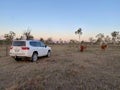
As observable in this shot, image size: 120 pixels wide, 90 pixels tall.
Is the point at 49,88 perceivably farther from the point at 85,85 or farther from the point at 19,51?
the point at 19,51

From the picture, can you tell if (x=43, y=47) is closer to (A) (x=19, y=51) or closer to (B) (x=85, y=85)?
(A) (x=19, y=51)

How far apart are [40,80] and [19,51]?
252 inches

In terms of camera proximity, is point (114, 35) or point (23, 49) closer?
point (23, 49)

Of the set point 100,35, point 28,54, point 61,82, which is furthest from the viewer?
point 100,35

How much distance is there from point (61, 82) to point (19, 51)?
22.9 ft

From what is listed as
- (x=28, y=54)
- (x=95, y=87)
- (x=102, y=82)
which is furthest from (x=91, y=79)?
(x=28, y=54)

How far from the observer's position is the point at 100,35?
90.3 m

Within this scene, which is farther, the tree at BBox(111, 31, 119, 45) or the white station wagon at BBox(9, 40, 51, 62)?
the tree at BBox(111, 31, 119, 45)

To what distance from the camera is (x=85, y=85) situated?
732 centimetres

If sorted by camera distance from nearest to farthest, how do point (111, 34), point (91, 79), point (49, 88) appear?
point (49, 88), point (91, 79), point (111, 34)

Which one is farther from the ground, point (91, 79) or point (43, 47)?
point (43, 47)

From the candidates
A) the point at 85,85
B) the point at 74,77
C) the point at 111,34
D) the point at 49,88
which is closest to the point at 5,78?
the point at 49,88

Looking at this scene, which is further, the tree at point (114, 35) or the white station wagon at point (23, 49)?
the tree at point (114, 35)

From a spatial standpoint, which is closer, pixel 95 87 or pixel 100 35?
pixel 95 87
